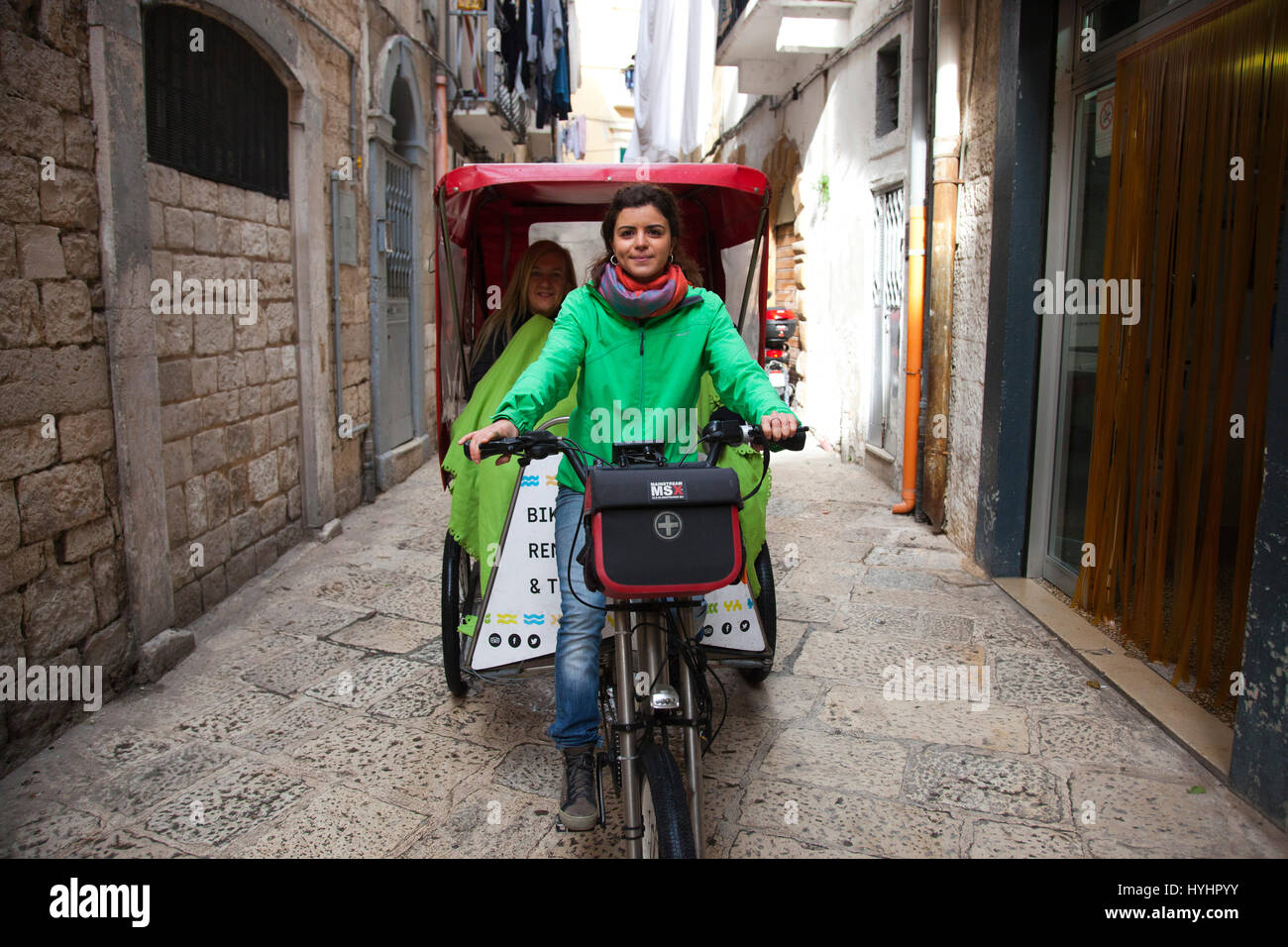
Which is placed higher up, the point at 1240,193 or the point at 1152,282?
the point at 1240,193

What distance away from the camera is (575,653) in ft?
8.91

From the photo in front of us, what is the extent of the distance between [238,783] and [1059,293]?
4458mm

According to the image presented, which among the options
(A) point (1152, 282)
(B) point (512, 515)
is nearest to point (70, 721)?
(B) point (512, 515)

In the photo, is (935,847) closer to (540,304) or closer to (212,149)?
(540,304)

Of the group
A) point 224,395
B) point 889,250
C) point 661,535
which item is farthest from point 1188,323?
point 889,250

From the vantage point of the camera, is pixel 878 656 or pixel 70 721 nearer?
pixel 70 721

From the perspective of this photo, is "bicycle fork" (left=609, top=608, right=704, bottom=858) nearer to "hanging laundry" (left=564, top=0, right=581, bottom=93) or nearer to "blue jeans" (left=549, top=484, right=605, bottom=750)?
"blue jeans" (left=549, top=484, right=605, bottom=750)

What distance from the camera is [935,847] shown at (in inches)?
111

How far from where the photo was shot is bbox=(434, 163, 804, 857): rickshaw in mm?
2320

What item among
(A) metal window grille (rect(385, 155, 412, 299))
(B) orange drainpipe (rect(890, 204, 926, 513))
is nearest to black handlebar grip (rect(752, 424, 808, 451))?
(B) orange drainpipe (rect(890, 204, 926, 513))

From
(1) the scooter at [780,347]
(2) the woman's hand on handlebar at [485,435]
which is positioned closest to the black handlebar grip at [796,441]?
(2) the woman's hand on handlebar at [485,435]

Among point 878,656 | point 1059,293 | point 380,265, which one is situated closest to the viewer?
point 878,656

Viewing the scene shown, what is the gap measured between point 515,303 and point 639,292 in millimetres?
1576
